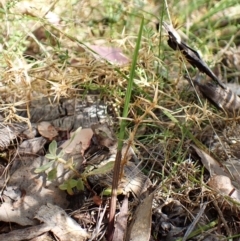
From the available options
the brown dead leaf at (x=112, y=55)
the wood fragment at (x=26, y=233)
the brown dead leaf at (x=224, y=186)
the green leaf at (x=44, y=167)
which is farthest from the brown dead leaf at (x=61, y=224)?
the brown dead leaf at (x=112, y=55)

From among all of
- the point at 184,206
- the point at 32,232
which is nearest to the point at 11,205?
the point at 32,232

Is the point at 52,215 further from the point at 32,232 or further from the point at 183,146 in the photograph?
the point at 183,146

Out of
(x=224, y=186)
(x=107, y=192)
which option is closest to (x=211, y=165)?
(x=224, y=186)

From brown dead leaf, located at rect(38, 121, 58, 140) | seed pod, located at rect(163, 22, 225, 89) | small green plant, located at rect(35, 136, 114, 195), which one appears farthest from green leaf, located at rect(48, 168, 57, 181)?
seed pod, located at rect(163, 22, 225, 89)

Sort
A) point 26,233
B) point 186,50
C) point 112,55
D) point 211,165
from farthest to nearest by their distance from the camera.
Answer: point 112,55, point 186,50, point 211,165, point 26,233

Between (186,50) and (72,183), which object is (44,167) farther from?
(186,50)

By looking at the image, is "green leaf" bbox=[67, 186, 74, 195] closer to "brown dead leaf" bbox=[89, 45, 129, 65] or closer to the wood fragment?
the wood fragment

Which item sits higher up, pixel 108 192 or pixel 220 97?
pixel 220 97

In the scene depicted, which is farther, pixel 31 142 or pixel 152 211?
pixel 31 142

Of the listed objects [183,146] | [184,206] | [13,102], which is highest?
[13,102]

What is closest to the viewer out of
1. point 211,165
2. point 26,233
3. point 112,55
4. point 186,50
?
point 26,233
